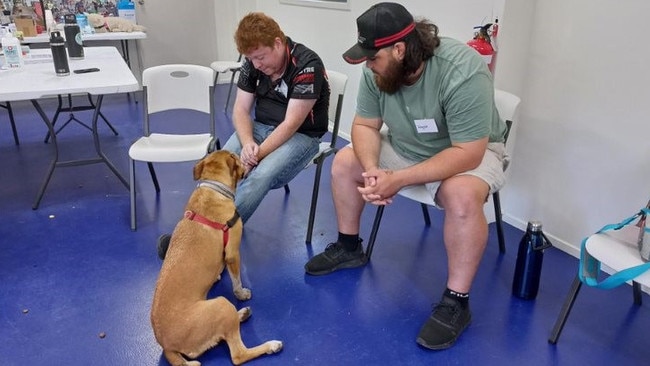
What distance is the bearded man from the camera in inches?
66.2

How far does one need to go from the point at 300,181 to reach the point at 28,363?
1851 mm

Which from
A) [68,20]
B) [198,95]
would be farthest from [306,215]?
[68,20]

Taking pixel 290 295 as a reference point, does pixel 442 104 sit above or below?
above

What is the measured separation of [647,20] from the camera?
1.84 meters

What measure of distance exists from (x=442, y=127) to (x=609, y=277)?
75 cm

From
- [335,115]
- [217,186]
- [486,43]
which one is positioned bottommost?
[217,186]

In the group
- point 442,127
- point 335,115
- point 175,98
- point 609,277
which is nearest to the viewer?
point 609,277

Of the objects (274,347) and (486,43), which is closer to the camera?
(274,347)

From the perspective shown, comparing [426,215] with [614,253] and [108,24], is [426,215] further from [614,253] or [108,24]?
[108,24]

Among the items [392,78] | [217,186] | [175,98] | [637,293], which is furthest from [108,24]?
[637,293]

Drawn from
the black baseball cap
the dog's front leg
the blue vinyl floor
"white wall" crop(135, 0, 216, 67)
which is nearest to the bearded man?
the black baseball cap

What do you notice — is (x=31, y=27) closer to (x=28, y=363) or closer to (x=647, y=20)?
(x=28, y=363)

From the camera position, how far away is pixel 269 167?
2100 millimetres

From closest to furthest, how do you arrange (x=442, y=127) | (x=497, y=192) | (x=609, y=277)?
1. (x=609, y=277)
2. (x=442, y=127)
3. (x=497, y=192)
